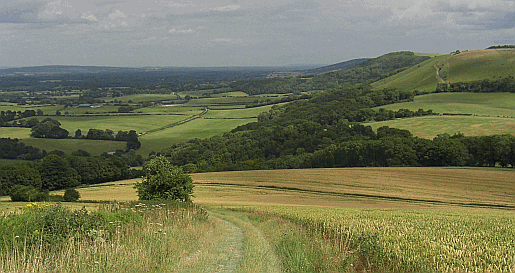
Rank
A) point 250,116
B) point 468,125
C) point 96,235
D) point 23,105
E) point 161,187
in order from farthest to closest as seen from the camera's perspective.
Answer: point 23,105
point 250,116
point 468,125
point 161,187
point 96,235

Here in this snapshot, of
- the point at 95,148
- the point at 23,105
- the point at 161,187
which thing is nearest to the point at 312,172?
the point at 161,187

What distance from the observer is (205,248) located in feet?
42.4

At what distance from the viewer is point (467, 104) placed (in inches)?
4793

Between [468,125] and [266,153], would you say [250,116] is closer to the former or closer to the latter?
[266,153]

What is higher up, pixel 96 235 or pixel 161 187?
pixel 96 235

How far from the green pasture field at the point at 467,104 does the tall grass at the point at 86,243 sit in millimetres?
110736

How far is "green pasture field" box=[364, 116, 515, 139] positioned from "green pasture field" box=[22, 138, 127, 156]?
72.2 meters

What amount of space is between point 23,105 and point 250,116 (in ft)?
349

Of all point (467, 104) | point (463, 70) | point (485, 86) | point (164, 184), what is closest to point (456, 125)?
point (467, 104)

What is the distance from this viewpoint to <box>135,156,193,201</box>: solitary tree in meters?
30.3

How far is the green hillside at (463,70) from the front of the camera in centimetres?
15712

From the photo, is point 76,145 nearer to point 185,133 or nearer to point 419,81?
point 185,133

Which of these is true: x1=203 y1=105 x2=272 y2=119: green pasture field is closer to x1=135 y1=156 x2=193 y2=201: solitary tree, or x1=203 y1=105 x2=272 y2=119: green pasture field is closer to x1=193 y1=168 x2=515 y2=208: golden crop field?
→ x1=193 y1=168 x2=515 y2=208: golden crop field

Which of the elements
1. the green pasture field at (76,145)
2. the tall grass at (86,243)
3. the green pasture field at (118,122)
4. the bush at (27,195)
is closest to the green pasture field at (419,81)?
the green pasture field at (118,122)
